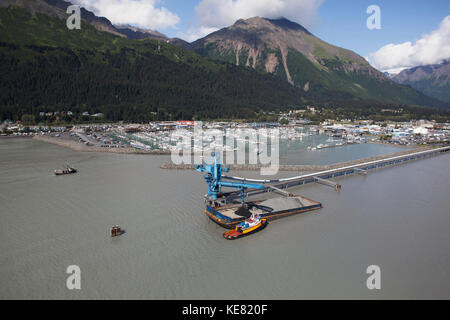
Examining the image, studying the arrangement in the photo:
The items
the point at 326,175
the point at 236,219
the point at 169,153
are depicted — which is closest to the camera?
the point at 236,219

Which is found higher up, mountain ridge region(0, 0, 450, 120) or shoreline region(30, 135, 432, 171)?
mountain ridge region(0, 0, 450, 120)

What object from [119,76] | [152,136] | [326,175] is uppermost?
[119,76]

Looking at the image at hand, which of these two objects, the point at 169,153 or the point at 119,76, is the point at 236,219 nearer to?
the point at 169,153

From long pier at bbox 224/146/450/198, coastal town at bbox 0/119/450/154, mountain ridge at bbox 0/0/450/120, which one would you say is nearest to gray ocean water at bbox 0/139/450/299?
long pier at bbox 224/146/450/198

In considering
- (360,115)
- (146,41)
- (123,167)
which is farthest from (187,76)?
(123,167)

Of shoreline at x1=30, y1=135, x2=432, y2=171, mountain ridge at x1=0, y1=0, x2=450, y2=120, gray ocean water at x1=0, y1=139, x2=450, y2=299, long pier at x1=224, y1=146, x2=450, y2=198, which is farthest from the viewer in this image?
mountain ridge at x1=0, y1=0, x2=450, y2=120

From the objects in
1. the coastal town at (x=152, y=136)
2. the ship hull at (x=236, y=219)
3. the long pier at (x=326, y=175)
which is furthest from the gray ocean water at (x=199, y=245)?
the coastal town at (x=152, y=136)

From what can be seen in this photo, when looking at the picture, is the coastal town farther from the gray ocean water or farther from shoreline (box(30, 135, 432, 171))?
the gray ocean water

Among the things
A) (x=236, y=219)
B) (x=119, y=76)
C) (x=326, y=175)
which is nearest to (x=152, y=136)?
(x=326, y=175)
